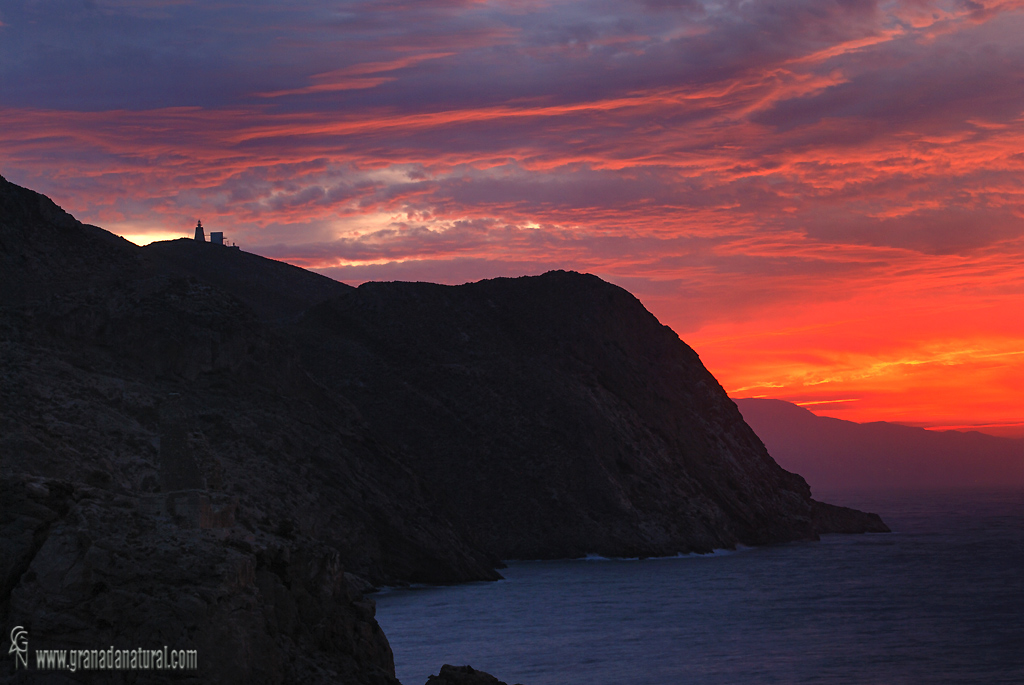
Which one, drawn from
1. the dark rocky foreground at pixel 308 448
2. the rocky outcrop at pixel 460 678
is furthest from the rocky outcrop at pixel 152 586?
the rocky outcrop at pixel 460 678

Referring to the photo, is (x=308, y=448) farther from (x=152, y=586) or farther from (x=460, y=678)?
(x=152, y=586)

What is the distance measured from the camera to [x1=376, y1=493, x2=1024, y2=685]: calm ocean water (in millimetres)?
40531

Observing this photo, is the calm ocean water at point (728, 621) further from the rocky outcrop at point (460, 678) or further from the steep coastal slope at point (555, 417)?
the rocky outcrop at point (460, 678)

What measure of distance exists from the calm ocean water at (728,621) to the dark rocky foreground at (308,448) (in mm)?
6165

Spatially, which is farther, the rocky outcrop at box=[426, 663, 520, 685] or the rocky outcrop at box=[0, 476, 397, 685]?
the rocky outcrop at box=[426, 663, 520, 685]

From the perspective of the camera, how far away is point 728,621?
5656 cm

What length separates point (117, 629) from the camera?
1858 cm

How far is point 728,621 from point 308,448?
91.1ft

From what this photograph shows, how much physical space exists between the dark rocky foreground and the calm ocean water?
6.17 m

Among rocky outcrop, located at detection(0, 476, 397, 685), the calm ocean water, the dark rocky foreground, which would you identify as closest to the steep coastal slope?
the dark rocky foreground

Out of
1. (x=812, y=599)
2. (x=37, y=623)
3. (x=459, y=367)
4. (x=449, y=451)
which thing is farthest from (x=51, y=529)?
(x=459, y=367)

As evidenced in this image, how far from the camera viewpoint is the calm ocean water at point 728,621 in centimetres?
4053

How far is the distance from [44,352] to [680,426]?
227 ft

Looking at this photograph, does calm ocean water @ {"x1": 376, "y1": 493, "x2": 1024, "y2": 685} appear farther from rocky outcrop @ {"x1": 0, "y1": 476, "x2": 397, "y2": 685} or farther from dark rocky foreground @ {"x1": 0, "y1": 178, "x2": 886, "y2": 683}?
rocky outcrop @ {"x1": 0, "y1": 476, "x2": 397, "y2": 685}
